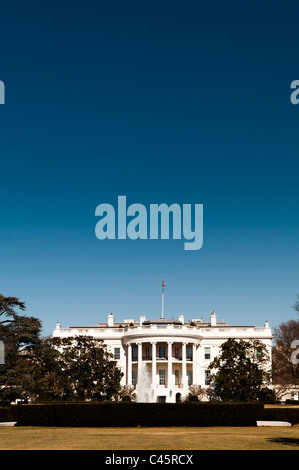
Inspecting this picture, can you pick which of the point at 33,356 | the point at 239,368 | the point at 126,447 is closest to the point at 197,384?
the point at 239,368

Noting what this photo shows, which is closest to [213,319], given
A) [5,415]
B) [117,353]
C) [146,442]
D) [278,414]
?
[117,353]

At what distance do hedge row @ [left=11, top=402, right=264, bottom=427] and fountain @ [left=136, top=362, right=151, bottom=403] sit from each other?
30.3 meters

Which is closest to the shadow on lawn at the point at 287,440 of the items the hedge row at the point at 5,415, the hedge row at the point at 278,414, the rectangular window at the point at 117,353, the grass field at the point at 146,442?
the grass field at the point at 146,442

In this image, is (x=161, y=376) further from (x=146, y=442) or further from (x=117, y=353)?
(x=146, y=442)

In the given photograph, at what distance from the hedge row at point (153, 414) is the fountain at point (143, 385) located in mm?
30256

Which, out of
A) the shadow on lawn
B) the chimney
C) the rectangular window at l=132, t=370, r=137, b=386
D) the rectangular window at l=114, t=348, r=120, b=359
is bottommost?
the shadow on lawn

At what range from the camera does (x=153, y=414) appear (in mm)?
37375

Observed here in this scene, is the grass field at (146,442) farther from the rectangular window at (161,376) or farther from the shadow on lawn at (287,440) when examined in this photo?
the rectangular window at (161,376)

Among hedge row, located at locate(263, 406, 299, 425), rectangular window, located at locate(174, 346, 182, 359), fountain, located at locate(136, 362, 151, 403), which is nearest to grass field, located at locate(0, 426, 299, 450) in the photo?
hedge row, located at locate(263, 406, 299, 425)

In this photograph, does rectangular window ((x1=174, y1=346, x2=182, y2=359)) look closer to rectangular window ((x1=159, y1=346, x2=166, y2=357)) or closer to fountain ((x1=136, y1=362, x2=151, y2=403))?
rectangular window ((x1=159, y1=346, x2=166, y2=357))

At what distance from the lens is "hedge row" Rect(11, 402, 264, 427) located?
123ft

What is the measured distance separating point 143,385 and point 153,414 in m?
39.6
